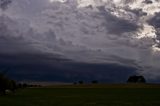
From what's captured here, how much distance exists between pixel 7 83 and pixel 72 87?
5593 centimetres

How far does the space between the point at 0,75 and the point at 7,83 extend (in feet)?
12.9

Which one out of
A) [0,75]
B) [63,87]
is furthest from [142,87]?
[0,75]

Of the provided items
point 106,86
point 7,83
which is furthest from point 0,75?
point 106,86

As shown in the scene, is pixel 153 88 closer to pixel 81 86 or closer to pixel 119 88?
pixel 119 88

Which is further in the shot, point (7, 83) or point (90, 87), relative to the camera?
point (90, 87)

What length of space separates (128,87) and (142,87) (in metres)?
5.94

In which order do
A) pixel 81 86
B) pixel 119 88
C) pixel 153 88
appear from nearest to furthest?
1. pixel 153 88
2. pixel 119 88
3. pixel 81 86

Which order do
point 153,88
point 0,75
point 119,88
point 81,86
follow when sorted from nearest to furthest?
point 0,75 < point 153,88 < point 119,88 < point 81,86

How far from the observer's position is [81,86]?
186 metres

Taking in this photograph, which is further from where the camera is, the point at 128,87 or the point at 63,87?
the point at 63,87

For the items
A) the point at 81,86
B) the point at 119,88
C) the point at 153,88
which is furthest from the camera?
the point at 81,86

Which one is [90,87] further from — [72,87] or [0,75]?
[0,75]

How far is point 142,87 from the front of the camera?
542 feet

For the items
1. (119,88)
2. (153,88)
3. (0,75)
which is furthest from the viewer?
(119,88)
